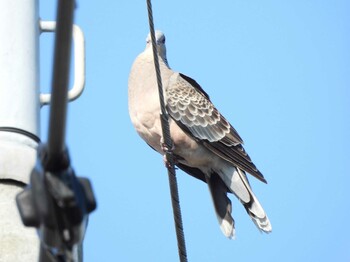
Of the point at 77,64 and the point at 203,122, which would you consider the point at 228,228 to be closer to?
the point at 203,122

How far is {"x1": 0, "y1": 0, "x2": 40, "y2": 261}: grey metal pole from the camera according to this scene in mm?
3678

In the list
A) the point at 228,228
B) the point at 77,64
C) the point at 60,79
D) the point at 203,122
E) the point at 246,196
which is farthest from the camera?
the point at 203,122

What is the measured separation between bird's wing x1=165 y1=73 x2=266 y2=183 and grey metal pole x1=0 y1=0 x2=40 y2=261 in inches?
108

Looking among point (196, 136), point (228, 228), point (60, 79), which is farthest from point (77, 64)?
point (60, 79)

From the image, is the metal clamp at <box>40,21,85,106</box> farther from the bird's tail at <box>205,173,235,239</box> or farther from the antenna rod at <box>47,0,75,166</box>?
the antenna rod at <box>47,0,75,166</box>

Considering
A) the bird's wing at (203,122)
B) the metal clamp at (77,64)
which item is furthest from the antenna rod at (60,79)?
the bird's wing at (203,122)

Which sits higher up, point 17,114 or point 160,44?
point 160,44

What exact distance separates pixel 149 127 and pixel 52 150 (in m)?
4.64

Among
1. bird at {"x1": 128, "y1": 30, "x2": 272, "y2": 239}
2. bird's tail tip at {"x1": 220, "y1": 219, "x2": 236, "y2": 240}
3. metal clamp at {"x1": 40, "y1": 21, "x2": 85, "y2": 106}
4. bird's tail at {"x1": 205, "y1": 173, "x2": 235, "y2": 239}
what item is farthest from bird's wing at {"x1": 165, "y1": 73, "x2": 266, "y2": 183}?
metal clamp at {"x1": 40, "y1": 21, "x2": 85, "y2": 106}

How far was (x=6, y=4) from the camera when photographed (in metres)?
4.61

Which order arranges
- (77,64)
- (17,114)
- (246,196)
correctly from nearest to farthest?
1. (17,114)
2. (77,64)
3. (246,196)

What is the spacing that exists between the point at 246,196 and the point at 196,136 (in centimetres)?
65

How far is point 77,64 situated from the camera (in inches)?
194

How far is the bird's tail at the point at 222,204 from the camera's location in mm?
6754
